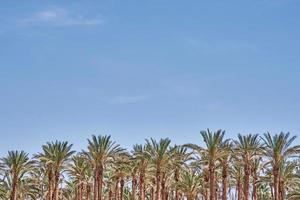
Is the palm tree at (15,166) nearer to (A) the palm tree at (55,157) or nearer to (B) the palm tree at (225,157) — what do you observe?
(A) the palm tree at (55,157)

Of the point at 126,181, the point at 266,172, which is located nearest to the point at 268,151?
the point at 266,172

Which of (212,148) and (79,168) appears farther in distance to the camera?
(79,168)

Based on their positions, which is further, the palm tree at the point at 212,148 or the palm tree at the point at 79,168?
the palm tree at the point at 79,168

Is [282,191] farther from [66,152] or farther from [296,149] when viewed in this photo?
[66,152]

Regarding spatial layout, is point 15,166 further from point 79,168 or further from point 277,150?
point 277,150

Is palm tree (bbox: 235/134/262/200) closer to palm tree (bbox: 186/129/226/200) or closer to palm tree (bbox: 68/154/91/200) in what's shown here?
palm tree (bbox: 186/129/226/200)

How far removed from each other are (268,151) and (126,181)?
3632 centimetres

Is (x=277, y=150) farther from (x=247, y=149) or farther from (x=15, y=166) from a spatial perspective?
(x=15, y=166)

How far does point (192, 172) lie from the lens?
84250 millimetres

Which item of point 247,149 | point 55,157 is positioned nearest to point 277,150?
point 247,149

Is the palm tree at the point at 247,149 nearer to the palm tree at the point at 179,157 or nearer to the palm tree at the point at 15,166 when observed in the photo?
the palm tree at the point at 179,157

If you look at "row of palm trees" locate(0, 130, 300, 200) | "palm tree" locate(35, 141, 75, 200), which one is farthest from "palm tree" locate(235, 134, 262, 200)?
"palm tree" locate(35, 141, 75, 200)

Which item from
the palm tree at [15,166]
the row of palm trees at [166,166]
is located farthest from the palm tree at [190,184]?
the palm tree at [15,166]

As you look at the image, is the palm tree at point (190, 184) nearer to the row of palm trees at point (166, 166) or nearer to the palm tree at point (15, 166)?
the row of palm trees at point (166, 166)
